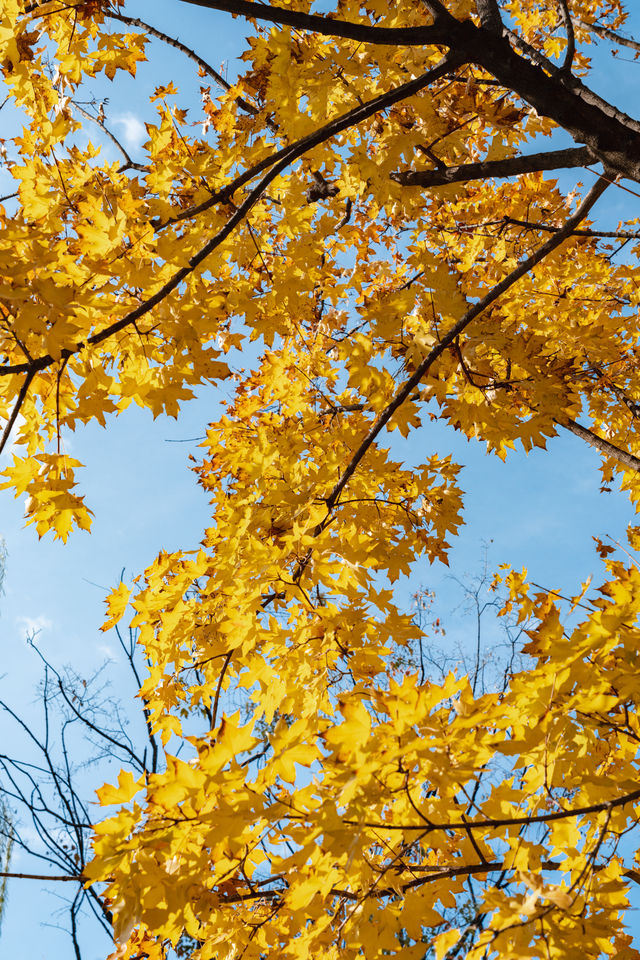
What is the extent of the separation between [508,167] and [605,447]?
2022mm

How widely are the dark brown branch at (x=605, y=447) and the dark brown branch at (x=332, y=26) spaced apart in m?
2.16

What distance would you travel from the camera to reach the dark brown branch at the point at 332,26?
1.77 metres

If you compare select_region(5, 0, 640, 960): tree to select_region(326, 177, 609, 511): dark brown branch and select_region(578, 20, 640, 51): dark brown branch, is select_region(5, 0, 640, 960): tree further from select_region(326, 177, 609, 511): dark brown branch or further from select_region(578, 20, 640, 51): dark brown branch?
select_region(578, 20, 640, 51): dark brown branch

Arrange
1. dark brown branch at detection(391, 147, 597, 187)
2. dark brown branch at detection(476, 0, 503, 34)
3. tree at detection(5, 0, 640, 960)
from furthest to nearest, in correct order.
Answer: dark brown branch at detection(391, 147, 597, 187)
dark brown branch at detection(476, 0, 503, 34)
tree at detection(5, 0, 640, 960)

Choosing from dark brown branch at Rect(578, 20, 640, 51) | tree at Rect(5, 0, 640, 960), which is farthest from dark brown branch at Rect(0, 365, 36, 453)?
dark brown branch at Rect(578, 20, 640, 51)

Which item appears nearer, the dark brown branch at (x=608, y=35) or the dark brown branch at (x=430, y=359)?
the dark brown branch at (x=430, y=359)

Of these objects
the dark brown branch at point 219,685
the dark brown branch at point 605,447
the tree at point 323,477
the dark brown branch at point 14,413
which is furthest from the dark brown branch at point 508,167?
the dark brown branch at point 219,685

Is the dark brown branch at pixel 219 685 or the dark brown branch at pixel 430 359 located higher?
the dark brown branch at pixel 430 359

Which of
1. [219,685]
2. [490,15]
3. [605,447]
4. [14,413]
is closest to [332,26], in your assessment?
[490,15]

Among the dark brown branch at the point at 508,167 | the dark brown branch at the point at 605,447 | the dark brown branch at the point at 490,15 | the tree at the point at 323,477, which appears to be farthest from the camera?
the dark brown branch at the point at 605,447

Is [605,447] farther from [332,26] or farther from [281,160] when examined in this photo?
[332,26]

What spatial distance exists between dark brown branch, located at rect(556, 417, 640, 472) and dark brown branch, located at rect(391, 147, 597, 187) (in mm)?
1439

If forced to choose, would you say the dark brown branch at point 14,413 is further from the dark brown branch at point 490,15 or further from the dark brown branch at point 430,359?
the dark brown branch at point 490,15

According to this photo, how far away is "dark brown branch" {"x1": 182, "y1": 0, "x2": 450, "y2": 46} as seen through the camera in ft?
5.81
